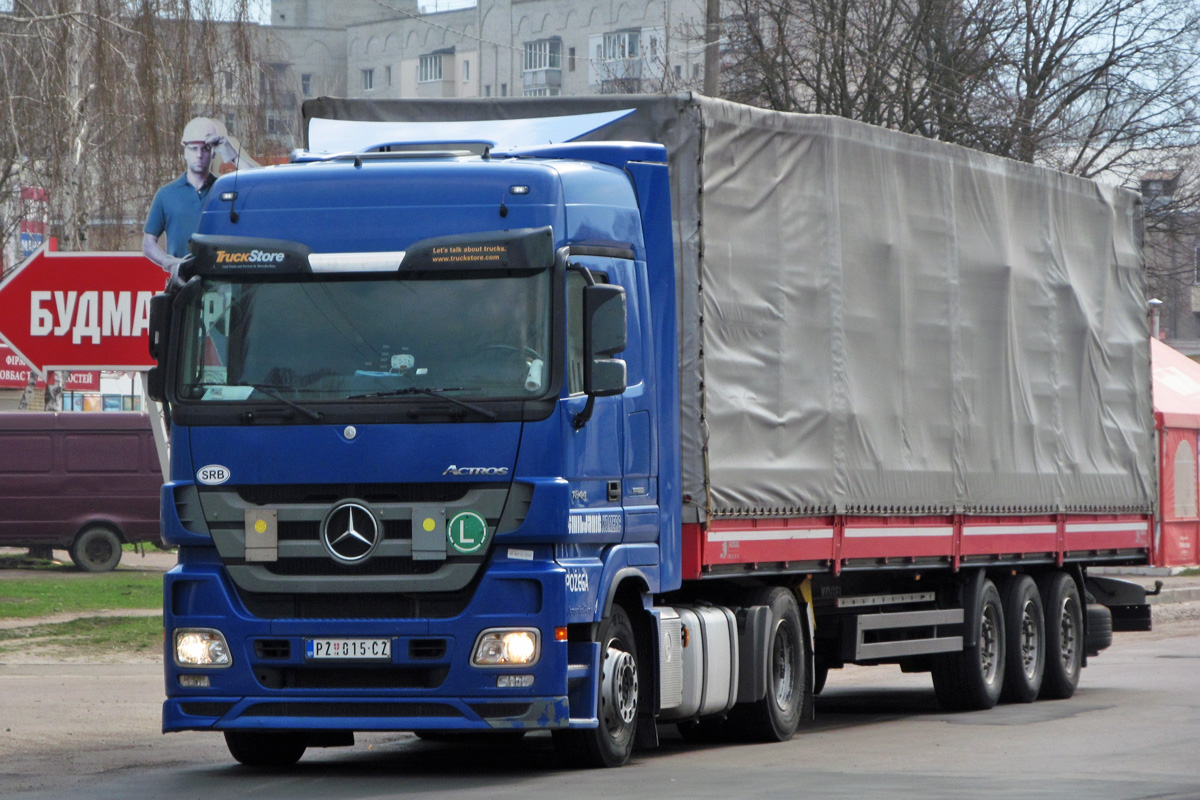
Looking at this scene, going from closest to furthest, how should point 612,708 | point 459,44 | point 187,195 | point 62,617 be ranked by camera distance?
point 612,708 → point 187,195 → point 62,617 → point 459,44

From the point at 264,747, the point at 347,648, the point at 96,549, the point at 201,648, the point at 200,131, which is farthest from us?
the point at 96,549

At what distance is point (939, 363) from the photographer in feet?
44.7

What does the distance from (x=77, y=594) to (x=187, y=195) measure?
31.6 feet

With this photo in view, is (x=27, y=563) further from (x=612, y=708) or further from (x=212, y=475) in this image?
(x=612, y=708)

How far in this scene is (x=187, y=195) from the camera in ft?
55.8

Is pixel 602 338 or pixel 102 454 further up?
pixel 602 338

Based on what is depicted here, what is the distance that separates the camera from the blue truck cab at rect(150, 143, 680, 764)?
9562 mm

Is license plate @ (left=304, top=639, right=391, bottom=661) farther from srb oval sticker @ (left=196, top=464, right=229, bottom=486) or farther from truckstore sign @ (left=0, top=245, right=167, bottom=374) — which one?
truckstore sign @ (left=0, top=245, right=167, bottom=374)

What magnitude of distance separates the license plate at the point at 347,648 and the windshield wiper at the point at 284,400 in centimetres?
108

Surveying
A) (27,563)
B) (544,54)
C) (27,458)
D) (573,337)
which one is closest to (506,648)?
(573,337)

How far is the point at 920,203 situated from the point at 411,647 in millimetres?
5597

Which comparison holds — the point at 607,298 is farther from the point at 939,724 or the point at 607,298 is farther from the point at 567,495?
the point at 939,724

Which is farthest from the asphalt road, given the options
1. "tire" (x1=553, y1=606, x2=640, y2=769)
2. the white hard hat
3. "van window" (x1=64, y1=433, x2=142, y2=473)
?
"van window" (x1=64, y1=433, x2=142, y2=473)

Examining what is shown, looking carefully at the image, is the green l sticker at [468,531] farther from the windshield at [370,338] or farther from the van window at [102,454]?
the van window at [102,454]
